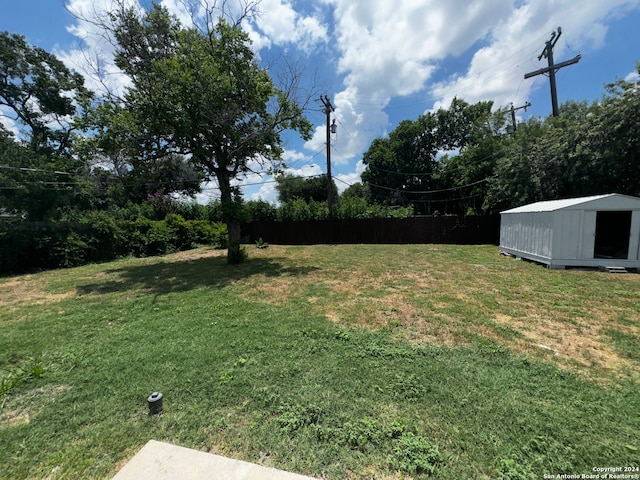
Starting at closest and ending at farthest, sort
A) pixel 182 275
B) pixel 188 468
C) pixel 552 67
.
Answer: pixel 188 468 → pixel 182 275 → pixel 552 67

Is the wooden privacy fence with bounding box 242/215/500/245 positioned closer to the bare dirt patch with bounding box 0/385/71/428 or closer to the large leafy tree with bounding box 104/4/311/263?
the large leafy tree with bounding box 104/4/311/263

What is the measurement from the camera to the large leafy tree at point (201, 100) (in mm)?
8016

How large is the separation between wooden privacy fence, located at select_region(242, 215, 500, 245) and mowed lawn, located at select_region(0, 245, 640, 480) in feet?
29.0

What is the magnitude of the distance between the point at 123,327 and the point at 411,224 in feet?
42.5

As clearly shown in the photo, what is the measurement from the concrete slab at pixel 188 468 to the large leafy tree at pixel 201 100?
7.55 metres

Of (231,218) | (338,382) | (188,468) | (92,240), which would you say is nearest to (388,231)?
(231,218)

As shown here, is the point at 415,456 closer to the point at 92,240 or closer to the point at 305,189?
the point at 92,240

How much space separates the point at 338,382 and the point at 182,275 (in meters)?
6.60

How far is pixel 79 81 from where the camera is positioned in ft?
60.3

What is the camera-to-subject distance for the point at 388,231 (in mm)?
14438

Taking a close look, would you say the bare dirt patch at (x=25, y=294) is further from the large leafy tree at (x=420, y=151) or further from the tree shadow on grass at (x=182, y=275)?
the large leafy tree at (x=420, y=151)

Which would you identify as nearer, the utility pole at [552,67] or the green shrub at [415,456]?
the green shrub at [415,456]

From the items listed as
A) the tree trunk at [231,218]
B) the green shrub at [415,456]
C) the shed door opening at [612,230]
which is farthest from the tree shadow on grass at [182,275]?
the shed door opening at [612,230]

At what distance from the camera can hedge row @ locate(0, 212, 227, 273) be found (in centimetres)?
965
